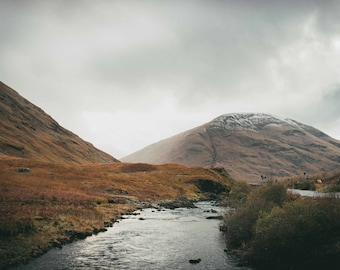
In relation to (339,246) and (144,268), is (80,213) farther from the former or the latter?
(339,246)

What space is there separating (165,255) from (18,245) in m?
17.5

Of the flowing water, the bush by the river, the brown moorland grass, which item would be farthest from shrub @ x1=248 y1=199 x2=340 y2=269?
the brown moorland grass

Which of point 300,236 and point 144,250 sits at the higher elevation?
point 300,236

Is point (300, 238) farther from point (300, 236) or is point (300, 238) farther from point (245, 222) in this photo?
point (245, 222)

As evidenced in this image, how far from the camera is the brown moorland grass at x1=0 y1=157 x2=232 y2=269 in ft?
120

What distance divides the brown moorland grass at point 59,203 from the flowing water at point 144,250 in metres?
2.31

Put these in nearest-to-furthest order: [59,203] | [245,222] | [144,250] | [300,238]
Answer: [300,238] < [144,250] < [245,222] < [59,203]

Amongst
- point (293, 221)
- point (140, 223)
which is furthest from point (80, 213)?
point (293, 221)

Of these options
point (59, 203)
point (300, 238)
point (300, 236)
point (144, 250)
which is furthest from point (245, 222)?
point (59, 203)

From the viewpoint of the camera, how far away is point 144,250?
40875 mm

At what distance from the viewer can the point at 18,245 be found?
34.1 m

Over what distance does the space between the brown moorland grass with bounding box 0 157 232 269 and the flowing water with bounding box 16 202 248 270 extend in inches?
91.1

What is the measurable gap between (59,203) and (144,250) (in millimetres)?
29716

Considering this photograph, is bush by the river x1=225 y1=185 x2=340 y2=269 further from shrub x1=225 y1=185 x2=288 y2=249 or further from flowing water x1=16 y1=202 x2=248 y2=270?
shrub x1=225 y1=185 x2=288 y2=249
